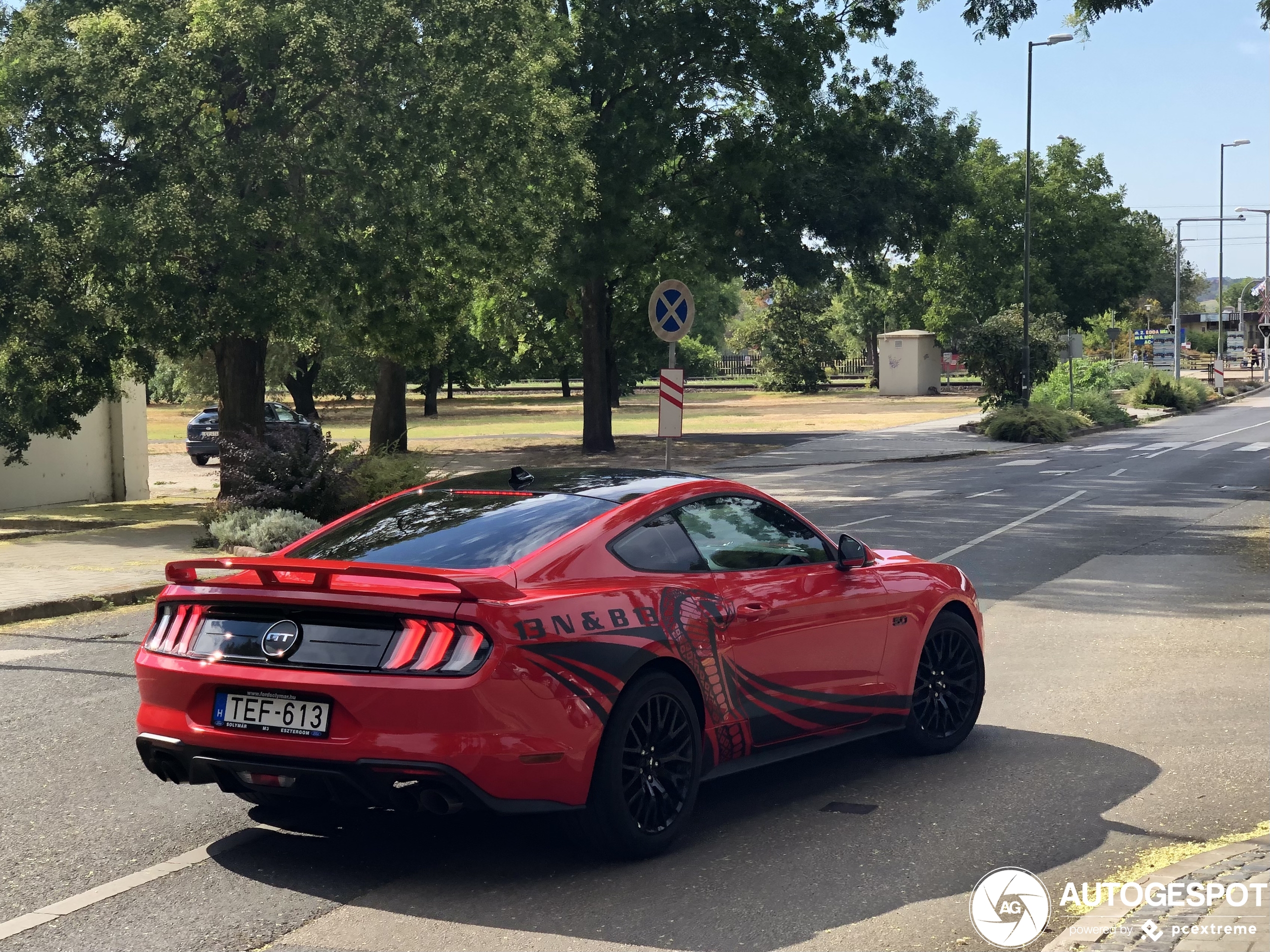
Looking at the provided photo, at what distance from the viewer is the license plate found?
5.12m

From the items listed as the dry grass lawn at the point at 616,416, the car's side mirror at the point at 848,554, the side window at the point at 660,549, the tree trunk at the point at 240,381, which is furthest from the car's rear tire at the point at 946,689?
the dry grass lawn at the point at 616,416

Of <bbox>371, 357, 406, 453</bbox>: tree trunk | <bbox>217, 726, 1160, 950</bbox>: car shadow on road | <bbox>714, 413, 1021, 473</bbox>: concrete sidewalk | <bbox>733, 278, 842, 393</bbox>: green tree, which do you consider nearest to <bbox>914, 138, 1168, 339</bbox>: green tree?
<bbox>733, 278, 842, 393</bbox>: green tree

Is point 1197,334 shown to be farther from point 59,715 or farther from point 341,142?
point 59,715

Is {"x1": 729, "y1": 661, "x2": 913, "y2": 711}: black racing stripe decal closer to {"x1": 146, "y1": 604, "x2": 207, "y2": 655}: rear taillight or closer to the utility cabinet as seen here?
{"x1": 146, "y1": 604, "x2": 207, "y2": 655}: rear taillight

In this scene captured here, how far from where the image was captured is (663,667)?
18.4ft

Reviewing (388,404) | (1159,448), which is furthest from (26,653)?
(1159,448)

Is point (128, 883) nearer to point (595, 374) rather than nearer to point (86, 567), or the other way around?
point (86, 567)

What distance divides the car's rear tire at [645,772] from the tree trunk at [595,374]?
1199 inches

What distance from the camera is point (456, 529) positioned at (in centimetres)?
588

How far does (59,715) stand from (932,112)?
31.4 metres

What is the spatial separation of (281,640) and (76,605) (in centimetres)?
819

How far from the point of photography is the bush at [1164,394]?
5769 cm

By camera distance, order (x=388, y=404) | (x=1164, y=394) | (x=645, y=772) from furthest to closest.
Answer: (x=1164, y=394) < (x=388, y=404) < (x=645, y=772)

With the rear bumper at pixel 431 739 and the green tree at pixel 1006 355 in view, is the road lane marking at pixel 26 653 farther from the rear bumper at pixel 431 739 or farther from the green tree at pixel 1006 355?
the green tree at pixel 1006 355
